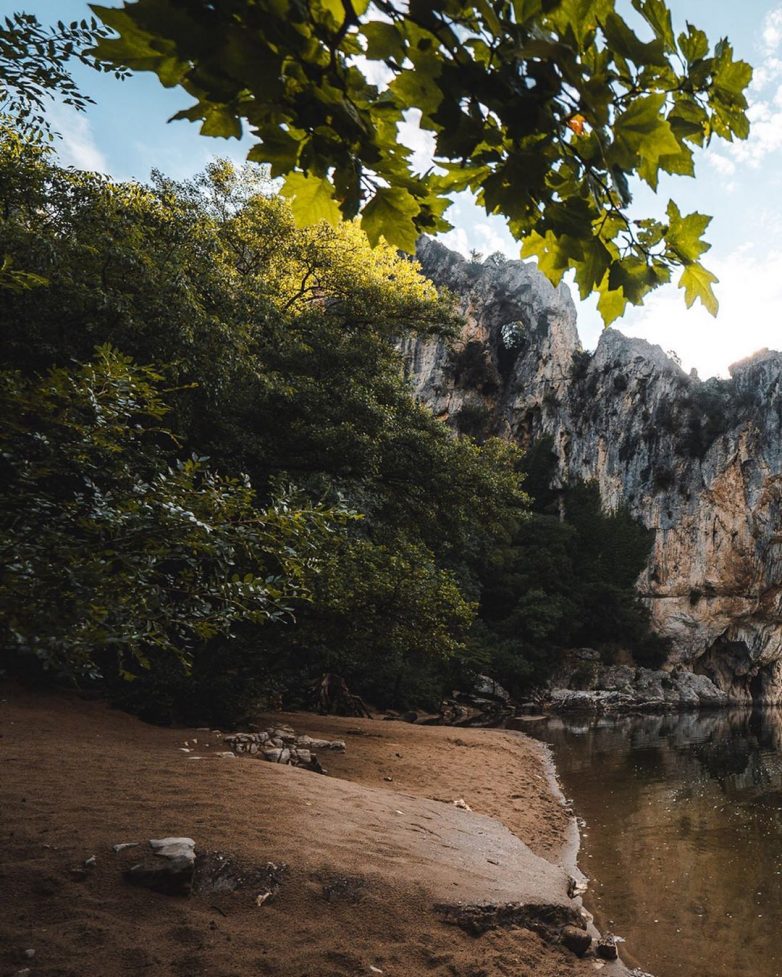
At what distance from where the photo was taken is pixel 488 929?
3.33m

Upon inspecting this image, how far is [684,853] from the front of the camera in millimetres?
6094

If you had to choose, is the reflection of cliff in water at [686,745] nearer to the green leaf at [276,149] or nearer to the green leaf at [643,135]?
the green leaf at [643,135]

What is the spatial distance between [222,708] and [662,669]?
33.3 m

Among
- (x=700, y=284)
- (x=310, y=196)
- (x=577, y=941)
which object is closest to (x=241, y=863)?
(x=577, y=941)

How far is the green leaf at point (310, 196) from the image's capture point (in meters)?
1.28

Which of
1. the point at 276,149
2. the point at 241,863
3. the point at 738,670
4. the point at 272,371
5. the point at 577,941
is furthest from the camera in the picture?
the point at 738,670

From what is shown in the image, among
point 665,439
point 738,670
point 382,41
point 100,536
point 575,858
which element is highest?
point 665,439

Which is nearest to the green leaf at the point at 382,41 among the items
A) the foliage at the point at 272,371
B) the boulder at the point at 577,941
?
the foliage at the point at 272,371

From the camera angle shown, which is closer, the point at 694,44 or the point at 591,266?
the point at 694,44

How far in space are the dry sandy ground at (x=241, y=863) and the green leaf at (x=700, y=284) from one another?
10.4 ft

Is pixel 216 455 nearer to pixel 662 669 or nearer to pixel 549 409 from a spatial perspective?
pixel 662 669

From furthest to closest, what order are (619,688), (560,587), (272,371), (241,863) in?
(560,587) < (619,688) < (272,371) < (241,863)

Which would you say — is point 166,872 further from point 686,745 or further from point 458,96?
point 686,745

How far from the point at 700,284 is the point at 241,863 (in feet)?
11.8
